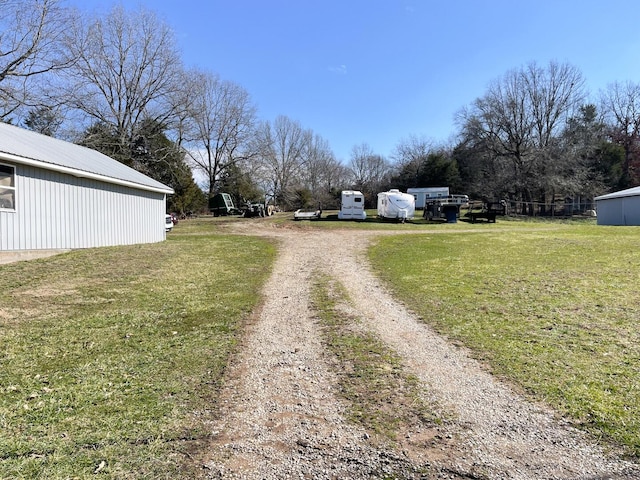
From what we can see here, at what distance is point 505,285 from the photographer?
26.7 ft

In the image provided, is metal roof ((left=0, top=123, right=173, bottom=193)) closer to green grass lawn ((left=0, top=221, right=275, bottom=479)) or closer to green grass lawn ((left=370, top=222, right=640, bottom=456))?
green grass lawn ((left=0, top=221, right=275, bottom=479))

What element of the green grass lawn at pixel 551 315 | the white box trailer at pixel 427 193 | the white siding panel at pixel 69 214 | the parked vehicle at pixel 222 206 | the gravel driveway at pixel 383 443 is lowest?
the gravel driveway at pixel 383 443

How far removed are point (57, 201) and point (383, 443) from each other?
1245 centimetres

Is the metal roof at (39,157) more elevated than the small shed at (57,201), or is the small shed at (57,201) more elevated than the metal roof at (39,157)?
the metal roof at (39,157)

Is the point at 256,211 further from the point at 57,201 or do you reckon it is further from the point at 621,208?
the point at 621,208

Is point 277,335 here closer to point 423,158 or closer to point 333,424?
point 333,424

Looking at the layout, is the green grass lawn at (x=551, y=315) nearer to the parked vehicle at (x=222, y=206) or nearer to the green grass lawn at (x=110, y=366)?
the green grass lawn at (x=110, y=366)

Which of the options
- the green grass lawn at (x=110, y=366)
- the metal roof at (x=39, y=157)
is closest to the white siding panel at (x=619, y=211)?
the green grass lawn at (x=110, y=366)

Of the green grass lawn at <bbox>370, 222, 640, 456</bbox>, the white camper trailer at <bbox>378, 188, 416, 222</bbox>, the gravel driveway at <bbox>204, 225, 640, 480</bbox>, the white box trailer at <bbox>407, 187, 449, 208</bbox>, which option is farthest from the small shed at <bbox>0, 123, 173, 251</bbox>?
the white box trailer at <bbox>407, 187, 449, 208</bbox>

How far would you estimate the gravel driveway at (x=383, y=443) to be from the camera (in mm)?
2367

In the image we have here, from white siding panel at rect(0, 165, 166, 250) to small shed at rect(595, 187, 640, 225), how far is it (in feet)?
107

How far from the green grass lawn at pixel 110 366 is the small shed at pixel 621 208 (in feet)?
99.9

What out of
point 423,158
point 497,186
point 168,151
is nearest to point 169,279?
point 168,151

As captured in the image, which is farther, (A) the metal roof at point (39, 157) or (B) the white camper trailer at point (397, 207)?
(B) the white camper trailer at point (397, 207)
